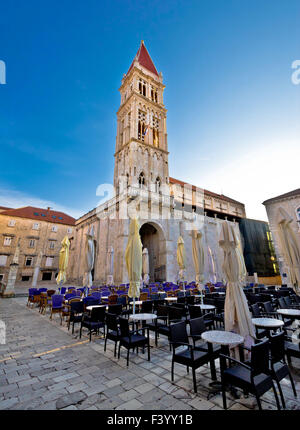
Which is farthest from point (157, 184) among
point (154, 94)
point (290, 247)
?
point (290, 247)

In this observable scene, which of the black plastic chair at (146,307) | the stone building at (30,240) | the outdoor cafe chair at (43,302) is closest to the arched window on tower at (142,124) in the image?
the stone building at (30,240)

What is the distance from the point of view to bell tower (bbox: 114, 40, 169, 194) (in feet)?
75.1

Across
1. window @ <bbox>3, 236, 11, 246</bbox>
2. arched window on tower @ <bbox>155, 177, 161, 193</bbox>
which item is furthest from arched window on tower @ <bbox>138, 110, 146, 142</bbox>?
window @ <bbox>3, 236, 11, 246</bbox>

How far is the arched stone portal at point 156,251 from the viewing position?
20.3m

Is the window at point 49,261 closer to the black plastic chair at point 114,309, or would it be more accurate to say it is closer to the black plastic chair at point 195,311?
the black plastic chair at point 114,309

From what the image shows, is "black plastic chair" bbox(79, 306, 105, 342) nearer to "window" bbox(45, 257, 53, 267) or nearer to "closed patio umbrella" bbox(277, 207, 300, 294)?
"closed patio umbrella" bbox(277, 207, 300, 294)

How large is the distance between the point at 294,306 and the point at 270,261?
29209 millimetres

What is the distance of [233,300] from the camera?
3670 millimetres

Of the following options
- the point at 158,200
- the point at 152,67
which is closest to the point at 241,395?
the point at 158,200

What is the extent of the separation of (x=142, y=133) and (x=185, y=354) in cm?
2657

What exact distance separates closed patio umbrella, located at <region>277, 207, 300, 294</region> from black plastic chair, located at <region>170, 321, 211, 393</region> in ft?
12.4

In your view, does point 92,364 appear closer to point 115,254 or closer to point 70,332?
point 70,332

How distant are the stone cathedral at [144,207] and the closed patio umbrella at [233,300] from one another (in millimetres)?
12189

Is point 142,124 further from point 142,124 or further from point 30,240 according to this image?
point 30,240
